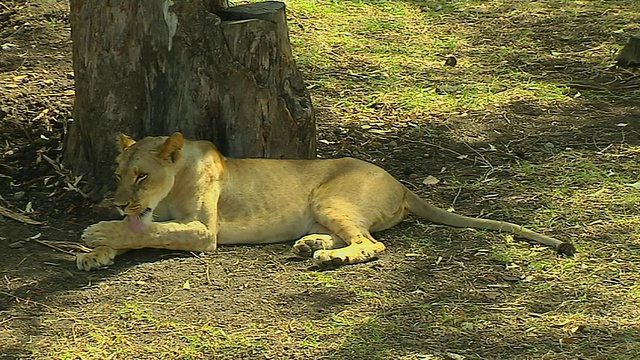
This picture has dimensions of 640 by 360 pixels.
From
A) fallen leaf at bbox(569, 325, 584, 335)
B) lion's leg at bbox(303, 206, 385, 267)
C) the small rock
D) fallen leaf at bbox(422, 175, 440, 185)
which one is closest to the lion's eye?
the small rock

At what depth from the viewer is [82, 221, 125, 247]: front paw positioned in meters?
5.25

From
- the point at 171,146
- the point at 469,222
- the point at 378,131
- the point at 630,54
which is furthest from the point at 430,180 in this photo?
the point at 630,54

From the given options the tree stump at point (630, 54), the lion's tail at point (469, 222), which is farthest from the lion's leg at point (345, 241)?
the tree stump at point (630, 54)

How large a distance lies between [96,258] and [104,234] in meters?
0.13

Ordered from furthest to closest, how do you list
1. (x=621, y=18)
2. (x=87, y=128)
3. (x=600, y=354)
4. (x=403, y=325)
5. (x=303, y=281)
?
(x=621, y=18) → (x=87, y=128) → (x=303, y=281) → (x=403, y=325) → (x=600, y=354)

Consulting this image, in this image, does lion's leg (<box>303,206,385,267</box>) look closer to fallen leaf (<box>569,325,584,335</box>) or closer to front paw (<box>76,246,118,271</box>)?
front paw (<box>76,246,118,271</box>)

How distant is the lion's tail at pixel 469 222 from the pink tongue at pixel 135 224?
5.15 ft

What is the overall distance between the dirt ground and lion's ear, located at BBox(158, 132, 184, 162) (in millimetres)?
517

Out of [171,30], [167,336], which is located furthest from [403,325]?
[171,30]

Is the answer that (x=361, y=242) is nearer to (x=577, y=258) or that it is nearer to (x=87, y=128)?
(x=577, y=258)

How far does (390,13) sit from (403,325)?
6.58m

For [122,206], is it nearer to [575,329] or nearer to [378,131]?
[575,329]

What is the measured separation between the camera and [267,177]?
578cm

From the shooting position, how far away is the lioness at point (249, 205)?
5270mm
